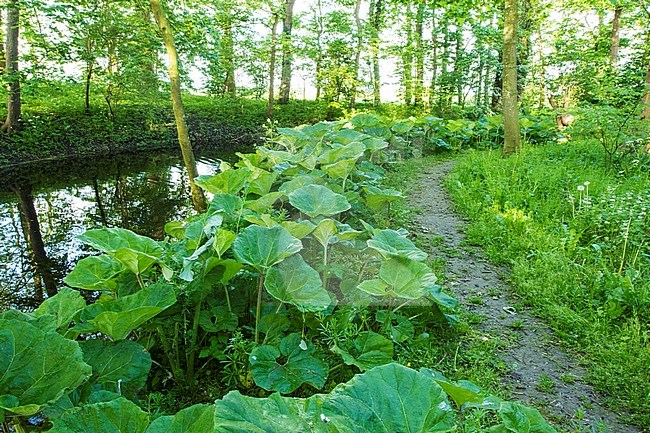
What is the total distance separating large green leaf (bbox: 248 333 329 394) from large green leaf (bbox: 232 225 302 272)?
39cm

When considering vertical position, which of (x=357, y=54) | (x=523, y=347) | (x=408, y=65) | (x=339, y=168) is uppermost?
(x=357, y=54)

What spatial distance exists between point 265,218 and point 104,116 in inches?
519

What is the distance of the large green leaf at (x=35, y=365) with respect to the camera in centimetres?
Result: 116

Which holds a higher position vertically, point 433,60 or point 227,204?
point 433,60

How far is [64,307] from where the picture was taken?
1788mm

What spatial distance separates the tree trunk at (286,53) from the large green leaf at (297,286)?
48.1ft

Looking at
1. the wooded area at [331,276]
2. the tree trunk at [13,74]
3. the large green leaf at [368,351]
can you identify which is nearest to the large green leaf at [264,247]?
the wooded area at [331,276]

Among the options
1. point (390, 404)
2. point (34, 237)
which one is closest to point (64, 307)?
point (390, 404)

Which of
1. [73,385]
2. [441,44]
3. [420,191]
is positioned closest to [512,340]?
[73,385]

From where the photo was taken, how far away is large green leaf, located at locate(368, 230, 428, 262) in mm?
2438

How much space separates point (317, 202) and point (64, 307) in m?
1.58

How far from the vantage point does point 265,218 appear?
8.64 ft

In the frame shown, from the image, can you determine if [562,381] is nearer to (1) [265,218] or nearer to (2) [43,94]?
(1) [265,218]

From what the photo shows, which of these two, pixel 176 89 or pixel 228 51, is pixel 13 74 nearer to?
pixel 176 89
